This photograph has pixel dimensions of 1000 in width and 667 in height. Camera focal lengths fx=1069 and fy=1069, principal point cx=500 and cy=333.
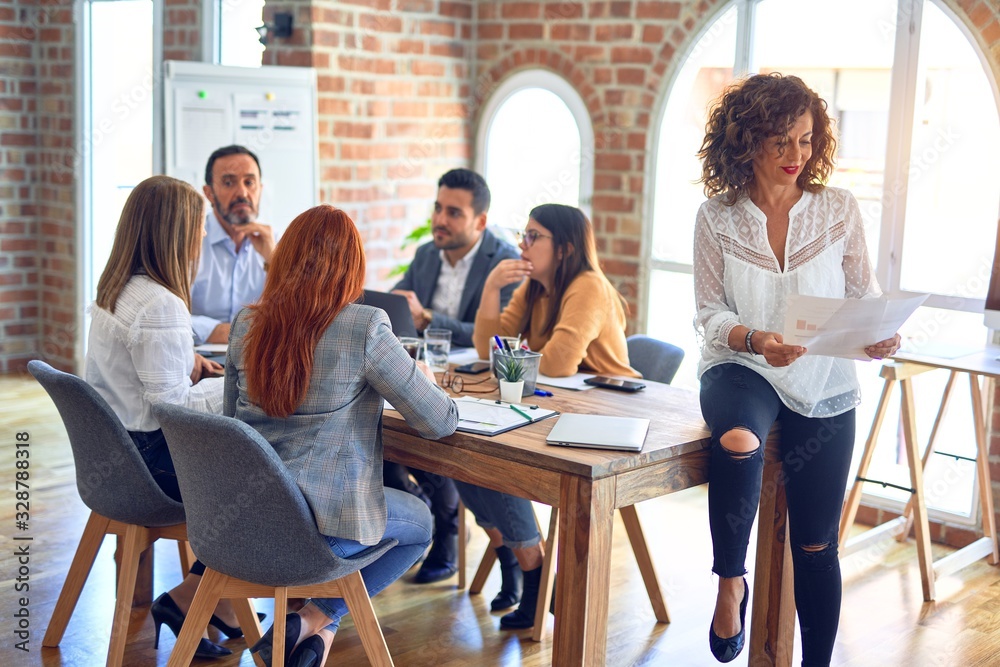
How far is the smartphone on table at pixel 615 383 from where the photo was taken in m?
2.87

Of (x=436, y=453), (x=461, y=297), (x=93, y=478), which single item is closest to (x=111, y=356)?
(x=93, y=478)

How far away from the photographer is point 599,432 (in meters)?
2.35

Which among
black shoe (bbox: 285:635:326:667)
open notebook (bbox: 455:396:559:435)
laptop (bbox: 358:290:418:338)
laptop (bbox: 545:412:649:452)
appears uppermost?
laptop (bbox: 358:290:418:338)

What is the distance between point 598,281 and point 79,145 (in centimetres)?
372

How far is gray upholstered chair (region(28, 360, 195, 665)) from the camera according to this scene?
250 cm

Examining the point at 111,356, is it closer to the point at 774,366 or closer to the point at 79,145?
the point at 774,366

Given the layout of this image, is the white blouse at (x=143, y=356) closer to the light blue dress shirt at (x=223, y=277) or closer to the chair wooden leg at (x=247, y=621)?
the chair wooden leg at (x=247, y=621)

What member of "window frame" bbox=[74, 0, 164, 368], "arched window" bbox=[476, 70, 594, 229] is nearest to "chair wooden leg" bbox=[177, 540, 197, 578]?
"arched window" bbox=[476, 70, 594, 229]

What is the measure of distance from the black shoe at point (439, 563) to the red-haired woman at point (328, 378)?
1122 millimetres

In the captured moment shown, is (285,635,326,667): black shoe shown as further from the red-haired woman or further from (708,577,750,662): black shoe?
(708,577,750,662): black shoe

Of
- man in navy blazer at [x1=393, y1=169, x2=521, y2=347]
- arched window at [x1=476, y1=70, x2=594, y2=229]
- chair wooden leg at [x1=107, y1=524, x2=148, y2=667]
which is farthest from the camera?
arched window at [x1=476, y1=70, x2=594, y2=229]

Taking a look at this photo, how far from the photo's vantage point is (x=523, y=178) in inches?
213

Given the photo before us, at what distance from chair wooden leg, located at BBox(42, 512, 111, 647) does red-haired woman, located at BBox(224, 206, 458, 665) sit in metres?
0.67

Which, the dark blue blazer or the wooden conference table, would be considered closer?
the wooden conference table
